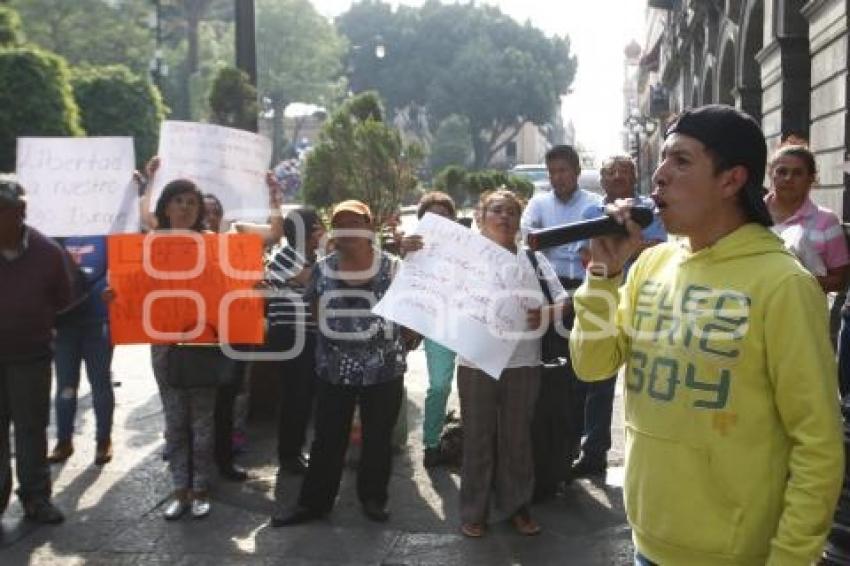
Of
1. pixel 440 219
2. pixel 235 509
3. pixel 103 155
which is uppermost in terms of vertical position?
pixel 103 155

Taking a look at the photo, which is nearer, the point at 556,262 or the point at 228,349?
the point at 228,349

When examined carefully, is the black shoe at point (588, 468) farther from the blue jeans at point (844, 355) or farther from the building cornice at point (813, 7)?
the building cornice at point (813, 7)

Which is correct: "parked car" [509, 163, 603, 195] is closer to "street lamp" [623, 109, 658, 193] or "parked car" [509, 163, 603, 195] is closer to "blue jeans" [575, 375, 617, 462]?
"street lamp" [623, 109, 658, 193]

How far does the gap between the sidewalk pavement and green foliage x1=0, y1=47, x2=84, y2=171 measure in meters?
17.0

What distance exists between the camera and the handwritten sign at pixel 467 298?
14.1 feet

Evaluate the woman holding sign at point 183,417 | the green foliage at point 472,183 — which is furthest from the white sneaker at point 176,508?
the green foliage at point 472,183

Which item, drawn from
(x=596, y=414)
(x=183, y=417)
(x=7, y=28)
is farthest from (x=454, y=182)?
(x=183, y=417)

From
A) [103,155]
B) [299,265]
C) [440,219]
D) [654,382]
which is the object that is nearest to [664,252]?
[654,382]

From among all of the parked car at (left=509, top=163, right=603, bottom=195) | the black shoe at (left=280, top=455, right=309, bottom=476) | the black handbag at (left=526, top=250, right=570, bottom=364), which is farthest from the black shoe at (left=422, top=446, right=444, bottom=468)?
the parked car at (left=509, top=163, right=603, bottom=195)

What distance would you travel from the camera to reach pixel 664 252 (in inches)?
90.0

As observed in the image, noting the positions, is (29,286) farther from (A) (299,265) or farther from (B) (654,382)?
(B) (654,382)

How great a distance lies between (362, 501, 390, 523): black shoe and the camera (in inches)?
188

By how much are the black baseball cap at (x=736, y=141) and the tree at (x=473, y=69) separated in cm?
6533

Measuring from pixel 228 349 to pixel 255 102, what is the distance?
497 cm
